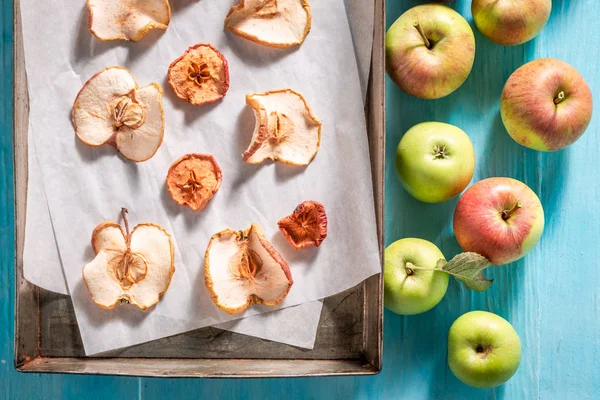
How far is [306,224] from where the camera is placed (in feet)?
3.54

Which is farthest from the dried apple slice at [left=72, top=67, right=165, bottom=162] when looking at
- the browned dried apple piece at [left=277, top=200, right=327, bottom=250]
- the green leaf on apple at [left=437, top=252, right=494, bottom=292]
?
the green leaf on apple at [left=437, top=252, right=494, bottom=292]

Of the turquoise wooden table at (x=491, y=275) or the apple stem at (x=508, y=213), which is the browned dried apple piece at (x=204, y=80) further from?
the apple stem at (x=508, y=213)

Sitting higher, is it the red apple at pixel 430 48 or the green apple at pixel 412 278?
the red apple at pixel 430 48

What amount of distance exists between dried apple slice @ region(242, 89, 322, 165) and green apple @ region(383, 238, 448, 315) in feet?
0.77

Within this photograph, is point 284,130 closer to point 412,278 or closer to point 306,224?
point 306,224

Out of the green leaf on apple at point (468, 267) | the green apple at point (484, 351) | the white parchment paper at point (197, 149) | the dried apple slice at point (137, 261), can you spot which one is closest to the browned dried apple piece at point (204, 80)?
the white parchment paper at point (197, 149)

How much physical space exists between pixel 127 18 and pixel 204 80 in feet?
0.59

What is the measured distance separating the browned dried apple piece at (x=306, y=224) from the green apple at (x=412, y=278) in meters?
0.14

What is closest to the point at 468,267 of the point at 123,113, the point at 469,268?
the point at 469,268

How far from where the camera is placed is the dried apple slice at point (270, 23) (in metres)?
1.10

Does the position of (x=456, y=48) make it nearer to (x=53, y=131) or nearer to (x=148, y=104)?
(x=148, y=104)

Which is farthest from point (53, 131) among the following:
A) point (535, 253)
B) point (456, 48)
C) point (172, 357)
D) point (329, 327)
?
point (535, 253)

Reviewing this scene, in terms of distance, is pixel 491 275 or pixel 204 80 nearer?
pixel 204 80

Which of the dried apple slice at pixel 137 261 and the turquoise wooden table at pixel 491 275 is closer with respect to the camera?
the dried apple slice at pixel 137 261
